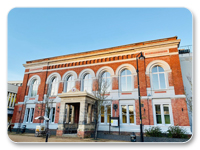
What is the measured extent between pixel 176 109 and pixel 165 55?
5290 millimetres

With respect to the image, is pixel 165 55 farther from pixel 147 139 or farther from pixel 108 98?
pixel 147 139

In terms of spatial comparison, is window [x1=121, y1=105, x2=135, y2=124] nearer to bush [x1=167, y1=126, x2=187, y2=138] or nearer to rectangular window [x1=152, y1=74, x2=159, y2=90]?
rectangular window [x1=152, y1=74, x2=159, y2=90]

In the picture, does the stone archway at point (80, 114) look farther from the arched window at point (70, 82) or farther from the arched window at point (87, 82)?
the arched window at point (70, 82)

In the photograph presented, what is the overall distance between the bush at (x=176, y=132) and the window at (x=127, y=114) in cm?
352

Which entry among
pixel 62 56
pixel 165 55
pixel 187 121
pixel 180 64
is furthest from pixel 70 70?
pixel 187 121

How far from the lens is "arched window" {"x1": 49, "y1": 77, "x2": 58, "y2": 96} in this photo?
60.7ft

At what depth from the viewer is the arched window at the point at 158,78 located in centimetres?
1416

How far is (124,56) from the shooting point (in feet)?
53.2

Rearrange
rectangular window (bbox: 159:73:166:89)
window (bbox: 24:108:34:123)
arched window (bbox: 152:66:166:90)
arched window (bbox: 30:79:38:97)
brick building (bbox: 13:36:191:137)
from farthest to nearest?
arched window (bbox: 30:79:38:97)
window (bbox: 24:108:34:123)
arched window (bbox: 152:66:166:90)
rectangular window (bbox: 159:73:166:89)
brick building (bbox: 13:36:191:137)

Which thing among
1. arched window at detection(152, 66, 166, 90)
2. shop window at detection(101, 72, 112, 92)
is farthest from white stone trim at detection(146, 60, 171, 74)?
shop window at detection(101, 72, 112, 92)

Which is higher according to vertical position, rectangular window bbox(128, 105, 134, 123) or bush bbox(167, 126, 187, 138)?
rectangular window bbox(128, 105, 134, 123)

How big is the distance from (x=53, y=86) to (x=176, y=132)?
47.8ft

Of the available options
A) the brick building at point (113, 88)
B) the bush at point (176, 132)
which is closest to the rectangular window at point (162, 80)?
the brick building at point (113, 88)

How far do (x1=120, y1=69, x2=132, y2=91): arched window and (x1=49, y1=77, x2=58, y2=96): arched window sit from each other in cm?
854
